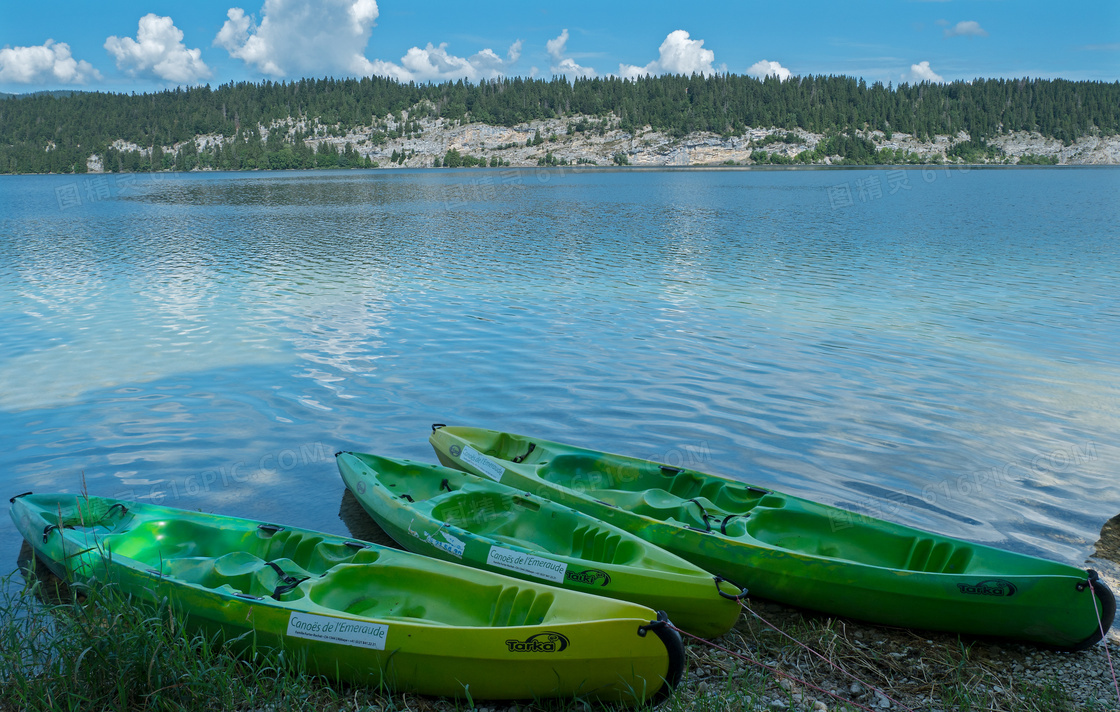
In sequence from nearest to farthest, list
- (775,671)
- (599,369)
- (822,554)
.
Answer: (775,671), (822,554), (599,369)

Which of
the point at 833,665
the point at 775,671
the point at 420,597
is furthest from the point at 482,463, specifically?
the point at 833,665

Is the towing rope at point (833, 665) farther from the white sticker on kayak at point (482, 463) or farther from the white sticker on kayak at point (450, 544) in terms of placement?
the white sticker on kayak at point (482, 463)

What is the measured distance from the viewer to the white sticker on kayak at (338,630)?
479 cm

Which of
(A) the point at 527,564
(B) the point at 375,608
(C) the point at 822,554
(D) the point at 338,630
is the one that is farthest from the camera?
(C) the point at 822,554

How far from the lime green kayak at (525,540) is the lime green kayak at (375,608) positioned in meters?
0.52

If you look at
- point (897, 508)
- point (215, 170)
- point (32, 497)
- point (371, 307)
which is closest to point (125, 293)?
point (371, 307)

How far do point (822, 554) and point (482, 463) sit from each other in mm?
3596

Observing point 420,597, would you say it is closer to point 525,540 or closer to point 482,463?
point 525,540

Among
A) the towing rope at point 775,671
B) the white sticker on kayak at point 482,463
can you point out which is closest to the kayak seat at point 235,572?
the white sticker on kayak at point 482,463

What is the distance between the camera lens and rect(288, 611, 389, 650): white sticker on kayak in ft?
15.7

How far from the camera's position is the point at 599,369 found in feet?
45.4

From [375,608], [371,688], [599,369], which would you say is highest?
[599,369]

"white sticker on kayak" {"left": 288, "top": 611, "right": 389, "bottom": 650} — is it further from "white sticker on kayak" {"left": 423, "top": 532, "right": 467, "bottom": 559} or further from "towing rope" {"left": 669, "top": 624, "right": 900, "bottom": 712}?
"towing rope" {"left": 669, "top": 624, "right": 900, "bottom": 712}

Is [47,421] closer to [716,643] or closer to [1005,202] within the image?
[716,643]
